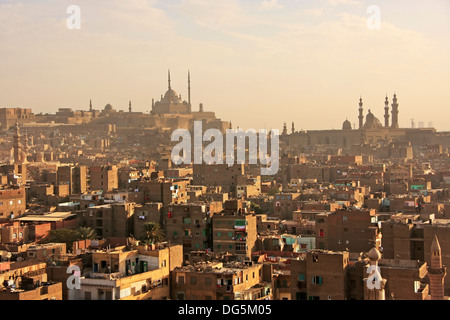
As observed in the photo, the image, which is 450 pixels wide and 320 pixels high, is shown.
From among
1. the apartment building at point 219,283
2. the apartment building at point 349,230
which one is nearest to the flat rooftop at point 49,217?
the apartment building at point 349,230

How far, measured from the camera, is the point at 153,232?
17312mm


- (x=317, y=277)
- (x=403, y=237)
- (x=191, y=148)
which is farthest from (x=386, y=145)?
(x=317, y=277)

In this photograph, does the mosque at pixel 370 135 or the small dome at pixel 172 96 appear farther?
the small dome at pixel 172 96

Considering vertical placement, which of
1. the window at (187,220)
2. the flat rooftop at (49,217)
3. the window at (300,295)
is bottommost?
the window at (300,295)

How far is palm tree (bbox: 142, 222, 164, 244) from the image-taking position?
17112 mm

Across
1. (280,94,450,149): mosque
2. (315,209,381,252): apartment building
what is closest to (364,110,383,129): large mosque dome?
(280,94,450,149): mosque

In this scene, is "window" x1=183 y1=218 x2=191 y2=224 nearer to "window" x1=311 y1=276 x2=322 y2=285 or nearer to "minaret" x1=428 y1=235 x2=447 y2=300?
"window" x1=311 y1=276 x2=322 y2=285

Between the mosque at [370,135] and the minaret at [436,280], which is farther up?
the mosque at [370,135]

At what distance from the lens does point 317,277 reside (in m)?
11.1

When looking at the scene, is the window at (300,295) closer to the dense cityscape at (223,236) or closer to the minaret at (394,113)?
the dense cityscape at (223,236)

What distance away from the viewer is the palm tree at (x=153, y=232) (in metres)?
17.1

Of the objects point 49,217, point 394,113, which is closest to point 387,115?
point 394,113

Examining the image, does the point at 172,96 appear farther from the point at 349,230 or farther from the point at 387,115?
the point at 349,230
